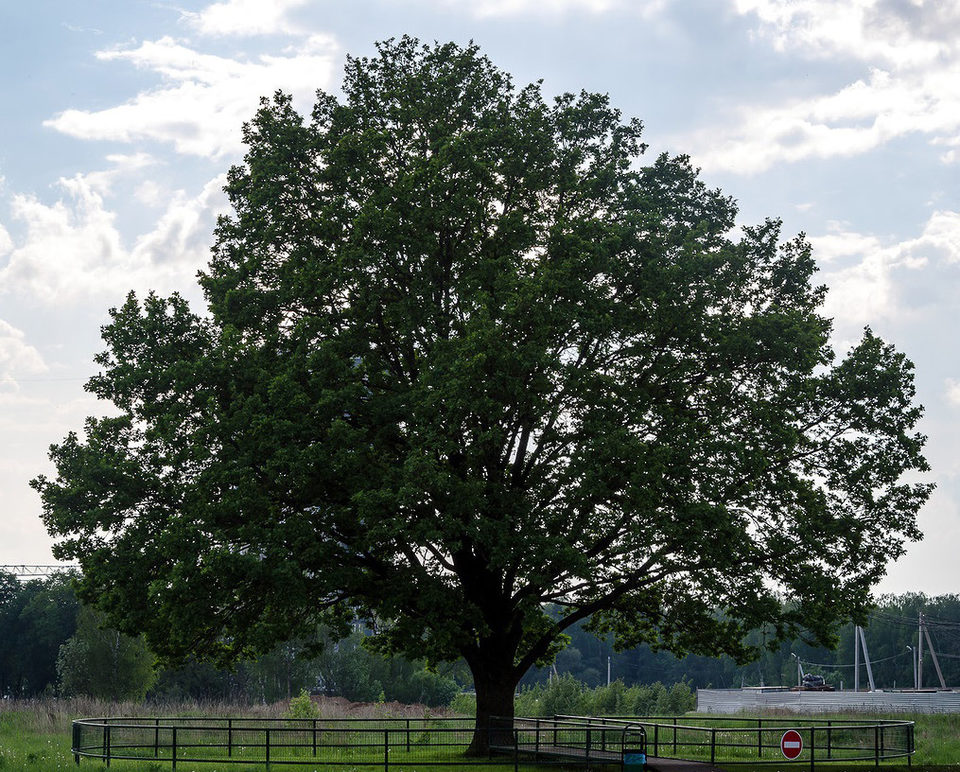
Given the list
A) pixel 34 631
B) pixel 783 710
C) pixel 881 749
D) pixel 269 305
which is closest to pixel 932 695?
pixel 783 710

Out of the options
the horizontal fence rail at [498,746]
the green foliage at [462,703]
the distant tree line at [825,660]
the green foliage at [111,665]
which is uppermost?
the horizontal fence rail at [498,746]

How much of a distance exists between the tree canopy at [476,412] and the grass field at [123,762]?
3.24 meters

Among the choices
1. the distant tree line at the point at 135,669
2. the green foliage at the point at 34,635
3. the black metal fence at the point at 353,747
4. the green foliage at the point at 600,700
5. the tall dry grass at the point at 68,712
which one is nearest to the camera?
the black metal fence at the point at 353,747

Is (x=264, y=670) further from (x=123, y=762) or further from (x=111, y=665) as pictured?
(x=123, y=762)

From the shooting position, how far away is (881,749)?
2891 centimetres

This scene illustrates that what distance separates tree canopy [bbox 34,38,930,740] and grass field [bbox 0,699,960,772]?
3244mm

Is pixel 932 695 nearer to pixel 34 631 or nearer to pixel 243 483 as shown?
pixel 243 483

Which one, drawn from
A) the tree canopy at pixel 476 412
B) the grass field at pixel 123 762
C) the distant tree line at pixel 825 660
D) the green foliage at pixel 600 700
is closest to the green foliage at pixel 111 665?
the grass field at pixel 123 762

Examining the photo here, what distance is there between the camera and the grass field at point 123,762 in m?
25.9

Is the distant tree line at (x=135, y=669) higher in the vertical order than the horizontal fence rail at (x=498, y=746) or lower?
lower

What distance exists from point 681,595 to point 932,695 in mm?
43219

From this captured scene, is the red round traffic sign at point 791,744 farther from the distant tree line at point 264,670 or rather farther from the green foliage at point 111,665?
the green foliage at point 111,665

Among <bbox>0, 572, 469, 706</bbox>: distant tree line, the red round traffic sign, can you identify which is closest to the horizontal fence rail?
the red round traffic sign

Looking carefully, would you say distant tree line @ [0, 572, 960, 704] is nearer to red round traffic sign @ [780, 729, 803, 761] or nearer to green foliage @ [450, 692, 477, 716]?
green foliage @ [450, 692, 477, 716]
